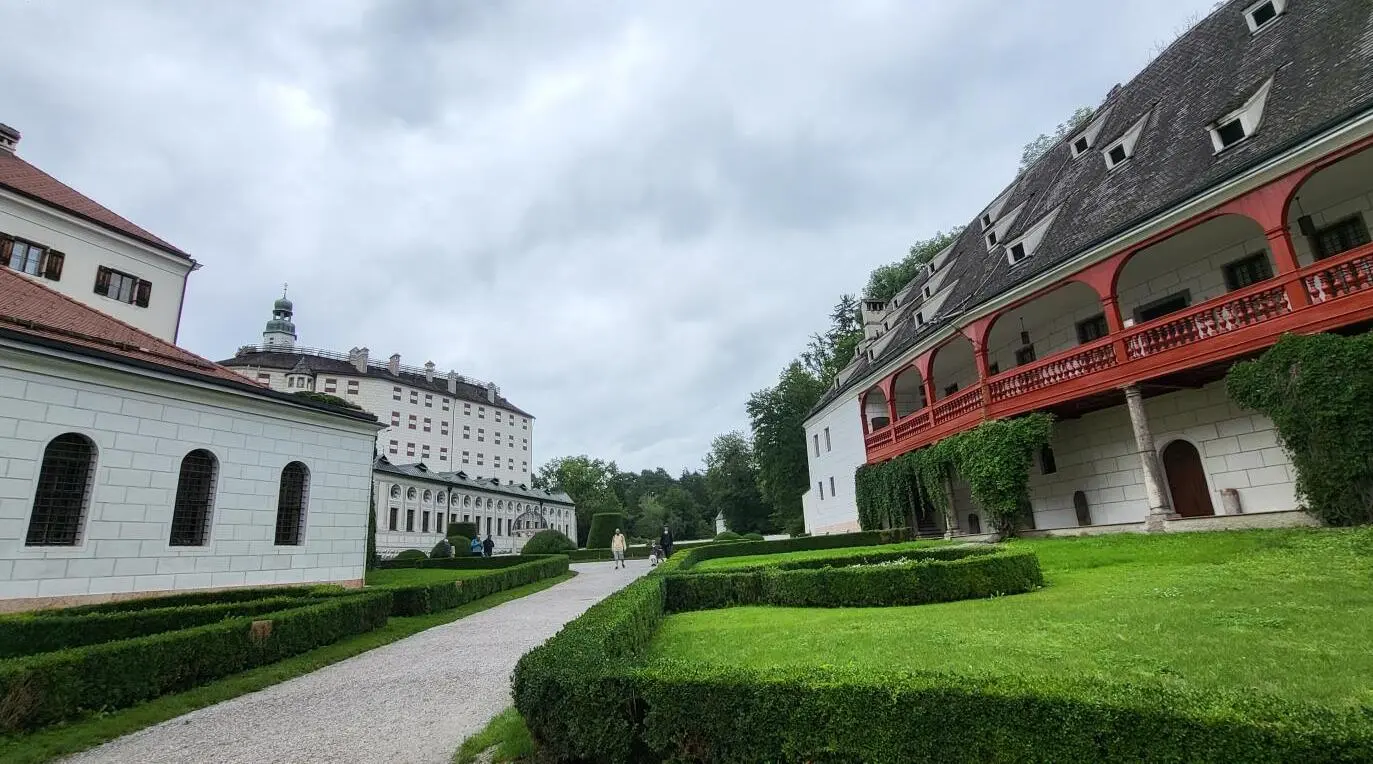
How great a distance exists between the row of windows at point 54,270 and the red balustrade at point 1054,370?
29292mm

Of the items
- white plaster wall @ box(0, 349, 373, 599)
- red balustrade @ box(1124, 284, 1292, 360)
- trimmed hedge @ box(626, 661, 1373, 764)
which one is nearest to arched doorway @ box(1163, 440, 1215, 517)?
red balustrade @ box(1124, 284, 1292, 360)

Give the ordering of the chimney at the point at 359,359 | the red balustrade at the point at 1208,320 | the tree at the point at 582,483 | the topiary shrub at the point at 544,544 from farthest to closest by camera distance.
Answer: the tree at the point at 582,483 → the chimney at the point at 359,359 → the topiary shrub at the point at 544,544 → the red balustrade at the point at 1208,320

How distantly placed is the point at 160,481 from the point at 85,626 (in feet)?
18.4

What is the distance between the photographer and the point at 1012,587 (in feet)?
33.0

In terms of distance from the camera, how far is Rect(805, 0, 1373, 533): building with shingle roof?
12.7 m

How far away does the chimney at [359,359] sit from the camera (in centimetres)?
6662

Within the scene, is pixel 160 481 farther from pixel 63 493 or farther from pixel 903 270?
pixel 903 270

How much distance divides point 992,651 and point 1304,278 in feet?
40.9

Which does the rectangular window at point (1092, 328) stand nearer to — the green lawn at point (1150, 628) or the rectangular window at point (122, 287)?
the green lawn at point (1150, 628)

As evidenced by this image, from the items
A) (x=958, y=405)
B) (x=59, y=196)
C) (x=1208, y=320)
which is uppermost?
(x=59, y=196)

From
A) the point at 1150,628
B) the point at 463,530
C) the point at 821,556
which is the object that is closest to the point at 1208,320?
the point at 821,556

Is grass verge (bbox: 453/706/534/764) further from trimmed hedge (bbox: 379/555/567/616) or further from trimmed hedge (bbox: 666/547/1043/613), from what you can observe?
trimmed hedge (bbox: 379/555/567/616)

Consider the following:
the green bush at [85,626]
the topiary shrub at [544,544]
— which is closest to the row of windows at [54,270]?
the green bush at [85,626]

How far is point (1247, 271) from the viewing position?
50.6ft
